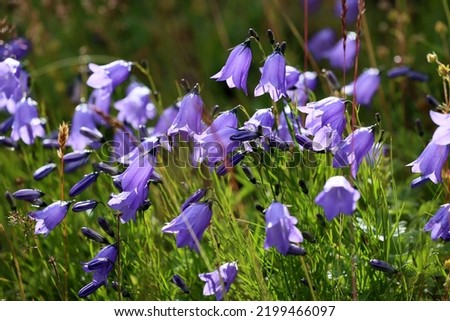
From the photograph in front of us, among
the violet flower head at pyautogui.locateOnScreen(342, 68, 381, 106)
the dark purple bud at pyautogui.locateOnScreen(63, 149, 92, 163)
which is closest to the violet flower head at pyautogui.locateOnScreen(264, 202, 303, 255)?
the dark purple bud at pyautogui.locateOnScreen(63, 149, 92, 163)

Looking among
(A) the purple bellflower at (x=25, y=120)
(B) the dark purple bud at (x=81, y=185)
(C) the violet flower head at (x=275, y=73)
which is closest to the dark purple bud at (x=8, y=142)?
(A) the purple bellflower at (x=25, y=120)

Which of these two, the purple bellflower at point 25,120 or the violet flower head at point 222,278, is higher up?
the purple bellflower at point 25,120

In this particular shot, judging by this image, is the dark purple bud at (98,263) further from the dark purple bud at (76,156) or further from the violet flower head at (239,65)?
the violet flower head at (239,65)

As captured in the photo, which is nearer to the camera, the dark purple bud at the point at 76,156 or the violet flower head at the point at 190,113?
the violet flower head at the point at 190,113

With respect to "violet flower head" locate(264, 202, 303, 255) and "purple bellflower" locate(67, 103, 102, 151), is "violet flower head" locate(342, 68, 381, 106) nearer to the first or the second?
"purple bellflower" locate(67, 103, 102, 151)

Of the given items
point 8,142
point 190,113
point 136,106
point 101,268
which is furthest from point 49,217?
point 136,106

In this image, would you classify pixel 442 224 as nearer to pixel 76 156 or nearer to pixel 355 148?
pixel 355 148

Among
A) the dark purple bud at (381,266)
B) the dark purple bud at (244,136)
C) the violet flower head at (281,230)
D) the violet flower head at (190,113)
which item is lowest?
the dark purple bud at (381,266)
